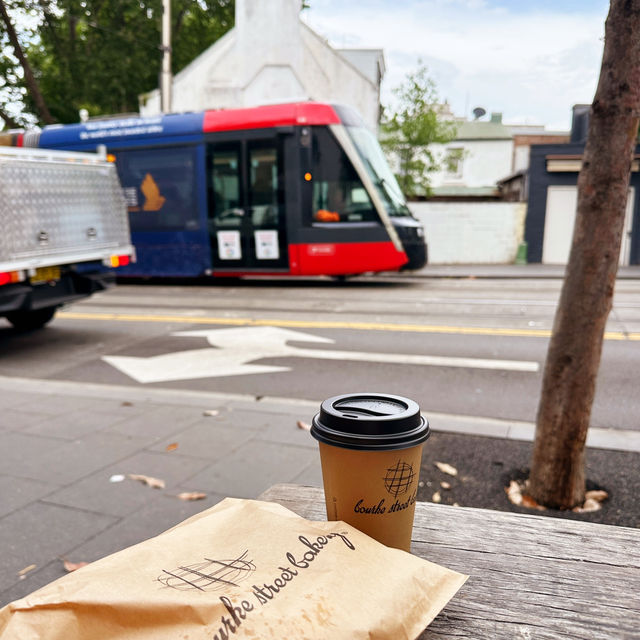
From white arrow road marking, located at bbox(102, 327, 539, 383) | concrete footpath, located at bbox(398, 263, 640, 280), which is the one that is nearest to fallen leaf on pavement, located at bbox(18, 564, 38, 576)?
white arrow road marking, located at bbox(102, 327, 539, 383)

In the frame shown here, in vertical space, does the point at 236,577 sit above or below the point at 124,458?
above

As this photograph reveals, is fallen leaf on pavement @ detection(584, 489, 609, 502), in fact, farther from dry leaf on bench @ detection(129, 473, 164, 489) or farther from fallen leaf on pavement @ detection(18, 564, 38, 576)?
fallen leaf on pavement @ detection(18, 564, 38, 576)

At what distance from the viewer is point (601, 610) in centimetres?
126

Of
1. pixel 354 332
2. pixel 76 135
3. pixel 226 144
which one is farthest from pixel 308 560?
pixel 76 135

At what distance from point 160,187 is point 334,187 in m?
4.14

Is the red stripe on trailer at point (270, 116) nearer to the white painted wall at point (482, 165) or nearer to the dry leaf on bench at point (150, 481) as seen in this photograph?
the dry leaf on bench at point (150, 481)

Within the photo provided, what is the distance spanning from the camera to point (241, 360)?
23.3 ft

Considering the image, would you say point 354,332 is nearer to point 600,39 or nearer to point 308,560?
point 600,39

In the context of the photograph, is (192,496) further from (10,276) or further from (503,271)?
(503,271)

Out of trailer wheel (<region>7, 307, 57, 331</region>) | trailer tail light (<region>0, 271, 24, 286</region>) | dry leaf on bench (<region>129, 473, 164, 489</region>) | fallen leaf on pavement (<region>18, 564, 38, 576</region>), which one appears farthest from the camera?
trailer wheel (<region>7, 307, 57, 331</region>)

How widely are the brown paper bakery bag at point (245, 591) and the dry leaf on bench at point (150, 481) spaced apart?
2479 mm

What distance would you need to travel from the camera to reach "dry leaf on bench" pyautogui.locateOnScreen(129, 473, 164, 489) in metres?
3.66

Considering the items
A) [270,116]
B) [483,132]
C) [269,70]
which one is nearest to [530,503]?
[270,116]

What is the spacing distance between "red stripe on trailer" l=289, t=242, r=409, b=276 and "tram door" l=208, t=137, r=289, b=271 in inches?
15.8
